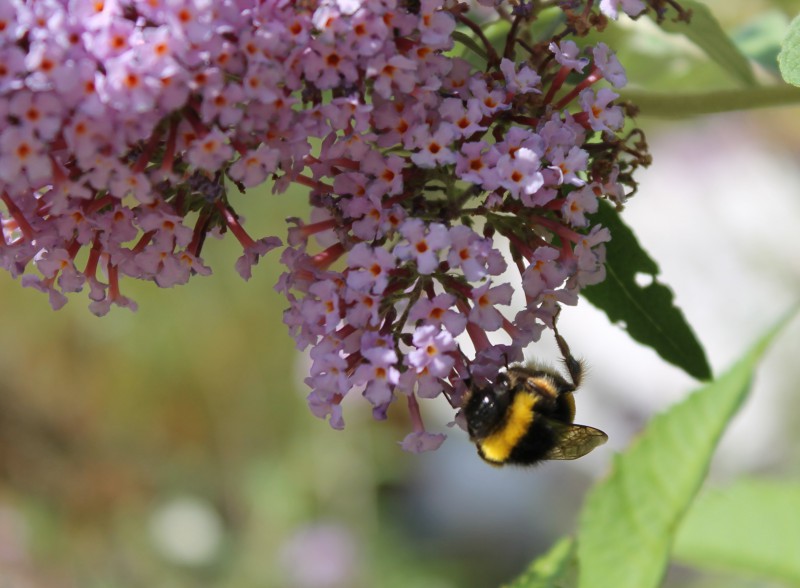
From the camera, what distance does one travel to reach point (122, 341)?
5.59 m

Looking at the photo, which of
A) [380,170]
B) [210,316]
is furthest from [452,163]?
[210,316]

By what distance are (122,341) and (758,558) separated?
4.08 metres

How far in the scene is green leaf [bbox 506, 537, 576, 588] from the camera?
200 cm

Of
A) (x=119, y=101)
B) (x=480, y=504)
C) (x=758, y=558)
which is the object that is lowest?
(x=480, y=504)

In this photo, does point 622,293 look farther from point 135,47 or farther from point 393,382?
point 135,47

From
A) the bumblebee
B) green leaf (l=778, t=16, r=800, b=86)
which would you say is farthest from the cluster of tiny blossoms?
green leaf (l=778, t=16, r=800, b=86)

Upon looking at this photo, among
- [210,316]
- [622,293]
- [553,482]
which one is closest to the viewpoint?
[622,293]

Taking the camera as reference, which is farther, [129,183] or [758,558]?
[758,558]

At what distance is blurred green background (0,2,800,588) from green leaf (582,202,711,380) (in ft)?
10.4

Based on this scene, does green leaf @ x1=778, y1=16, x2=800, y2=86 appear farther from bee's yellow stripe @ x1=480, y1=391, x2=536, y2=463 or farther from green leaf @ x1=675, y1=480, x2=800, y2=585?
green leaf @ x1=675, y1=480, x2=800, y2=585

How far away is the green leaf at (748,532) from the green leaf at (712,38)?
3.30ft

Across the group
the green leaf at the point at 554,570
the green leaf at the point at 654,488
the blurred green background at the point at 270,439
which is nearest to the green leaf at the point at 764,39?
the green leaf at the point at 654,488

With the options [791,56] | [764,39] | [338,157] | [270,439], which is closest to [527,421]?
[338,157]

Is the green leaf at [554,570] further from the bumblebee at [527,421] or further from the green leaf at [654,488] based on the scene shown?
the bumblebee at [527,421]
